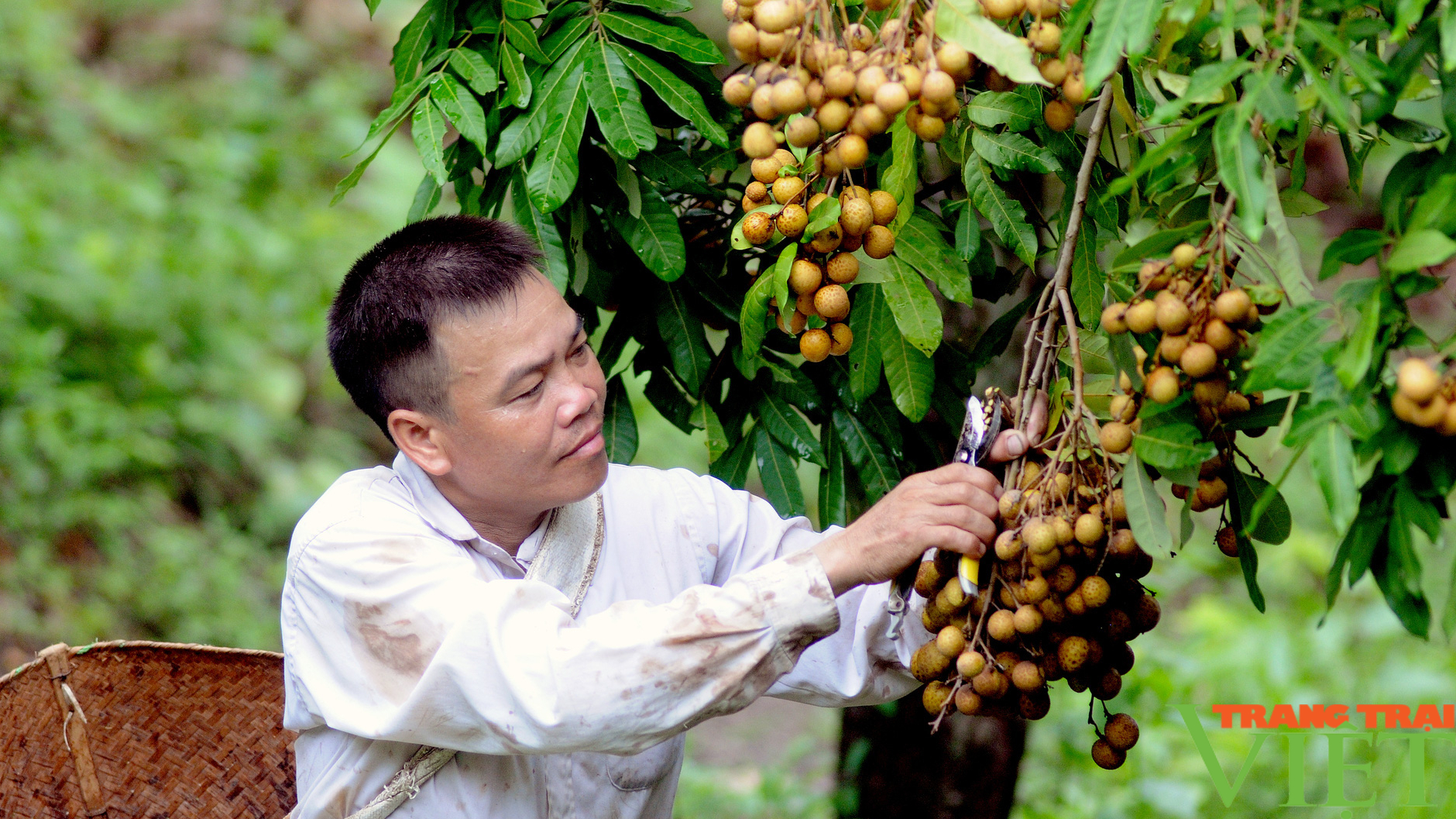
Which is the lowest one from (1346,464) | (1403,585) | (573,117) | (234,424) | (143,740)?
(234,424)

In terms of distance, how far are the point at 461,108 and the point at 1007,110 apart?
69 cm

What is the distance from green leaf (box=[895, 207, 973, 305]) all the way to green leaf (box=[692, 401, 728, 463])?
47cm

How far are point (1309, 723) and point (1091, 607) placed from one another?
216 centimetres

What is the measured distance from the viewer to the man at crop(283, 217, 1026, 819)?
1344mm

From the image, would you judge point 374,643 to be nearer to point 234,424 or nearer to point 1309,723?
point 1309,723

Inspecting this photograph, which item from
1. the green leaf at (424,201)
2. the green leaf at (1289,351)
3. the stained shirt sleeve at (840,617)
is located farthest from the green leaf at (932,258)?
the green leaf at (424,201)

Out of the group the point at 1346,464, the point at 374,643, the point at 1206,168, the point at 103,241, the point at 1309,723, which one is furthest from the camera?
the point at 103,241

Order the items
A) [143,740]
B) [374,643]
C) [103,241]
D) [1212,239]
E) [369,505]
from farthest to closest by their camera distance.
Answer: [103,241] → [143,740] → [369,505] → [374,643] → [1212,239]

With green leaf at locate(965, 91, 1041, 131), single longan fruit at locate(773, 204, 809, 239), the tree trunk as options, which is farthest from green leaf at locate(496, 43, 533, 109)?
the tree trunk

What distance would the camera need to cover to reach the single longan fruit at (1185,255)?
3.53 feet

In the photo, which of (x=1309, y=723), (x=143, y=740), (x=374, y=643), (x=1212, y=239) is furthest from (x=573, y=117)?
(x=1309, y=723)

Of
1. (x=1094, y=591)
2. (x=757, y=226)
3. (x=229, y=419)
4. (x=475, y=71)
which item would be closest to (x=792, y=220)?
(x=757, y=226)

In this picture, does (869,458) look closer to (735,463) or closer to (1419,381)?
(735,463)

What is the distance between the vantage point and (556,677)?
4.39ft
